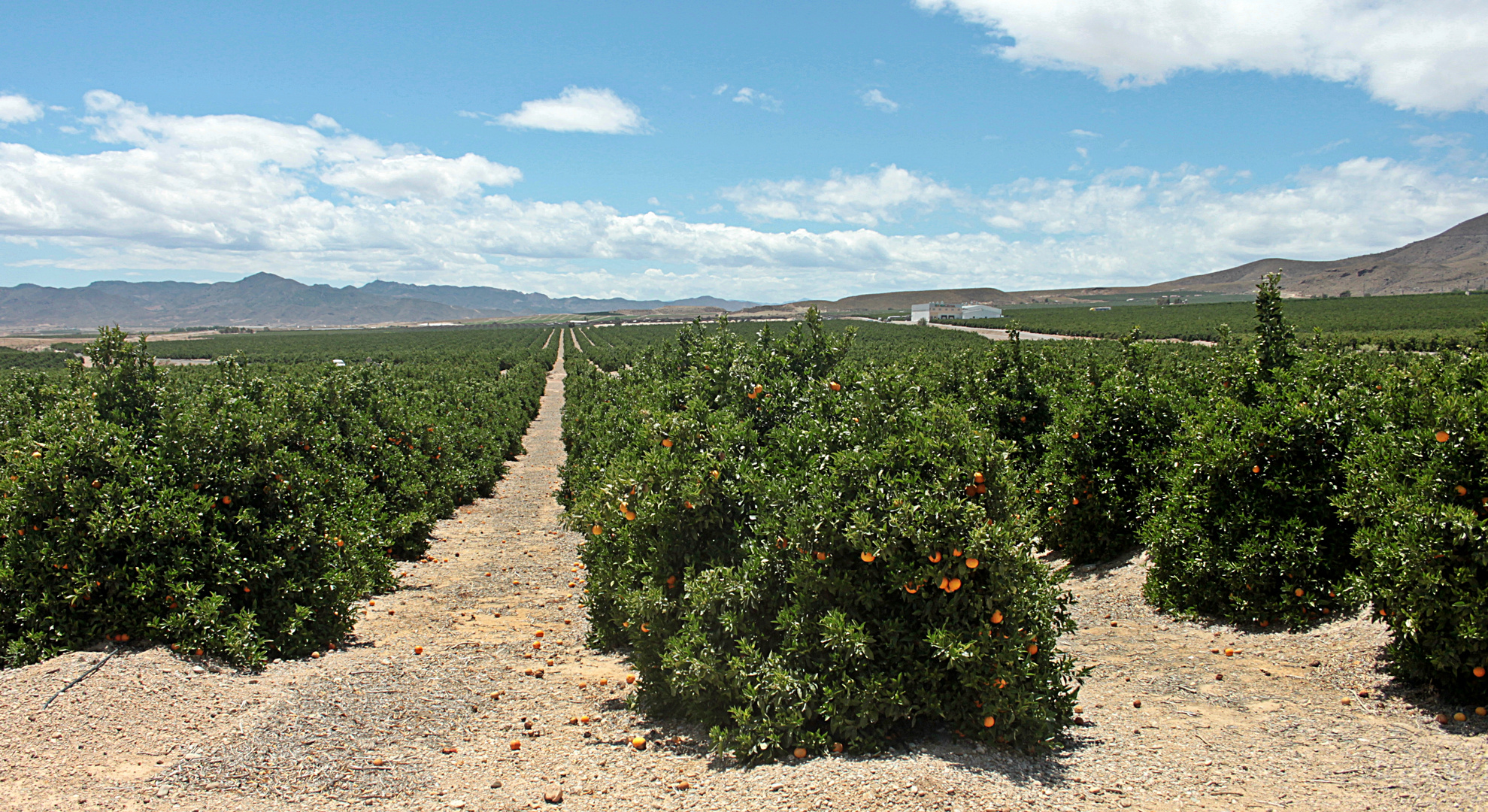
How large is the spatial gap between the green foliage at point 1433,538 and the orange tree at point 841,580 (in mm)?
2297

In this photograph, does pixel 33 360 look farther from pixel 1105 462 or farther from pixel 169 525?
pixel 1105 462

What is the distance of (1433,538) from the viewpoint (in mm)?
5133

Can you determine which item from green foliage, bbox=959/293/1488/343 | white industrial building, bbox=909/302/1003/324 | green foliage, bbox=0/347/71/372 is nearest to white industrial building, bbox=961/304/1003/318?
white industrial building, bbox=909/302/1003/324

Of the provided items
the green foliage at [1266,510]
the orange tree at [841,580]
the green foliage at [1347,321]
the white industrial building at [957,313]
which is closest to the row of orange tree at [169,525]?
the orange tree at [841,580]

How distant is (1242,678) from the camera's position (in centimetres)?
632

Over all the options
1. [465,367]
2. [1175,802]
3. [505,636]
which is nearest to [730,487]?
[1175,802]

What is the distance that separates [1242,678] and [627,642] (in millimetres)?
5319

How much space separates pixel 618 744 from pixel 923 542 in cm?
267

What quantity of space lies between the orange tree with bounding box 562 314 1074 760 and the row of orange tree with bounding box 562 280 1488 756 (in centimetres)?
2

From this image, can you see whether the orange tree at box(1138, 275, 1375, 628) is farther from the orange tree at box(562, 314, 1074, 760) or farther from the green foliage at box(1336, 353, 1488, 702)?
the orange tree at box(562, 314, 1074, 760)

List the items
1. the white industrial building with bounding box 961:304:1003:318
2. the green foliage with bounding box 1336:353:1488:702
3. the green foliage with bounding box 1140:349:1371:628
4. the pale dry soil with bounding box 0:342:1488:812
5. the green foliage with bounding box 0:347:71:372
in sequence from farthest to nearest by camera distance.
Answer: the white industrial building with bounding box 961:304:1003:318 → the green foliage with bounding box 0:347:71:372 → the green foliage with bounding box 1140:349:1371:628 → the green foliage with bounding box 1336:353:1488:702 → the pale dry soil with bounding box 0:342:1488:812

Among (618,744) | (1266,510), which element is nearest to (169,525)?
(618,744)

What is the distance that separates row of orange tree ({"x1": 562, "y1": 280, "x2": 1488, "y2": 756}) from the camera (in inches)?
185

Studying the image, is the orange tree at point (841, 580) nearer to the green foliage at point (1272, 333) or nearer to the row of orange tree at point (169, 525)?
the row of orange tree at point (169, 525)
